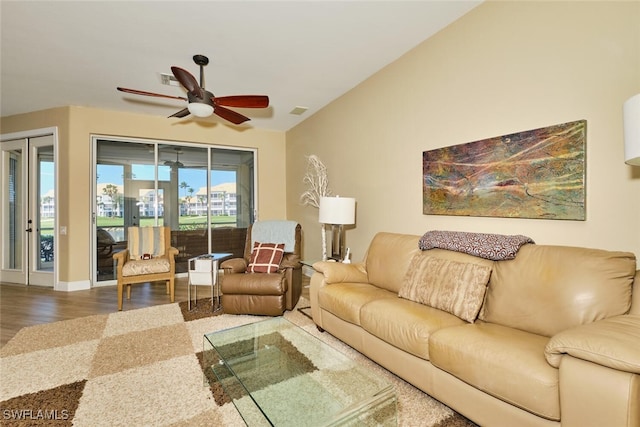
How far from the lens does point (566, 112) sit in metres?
1.98

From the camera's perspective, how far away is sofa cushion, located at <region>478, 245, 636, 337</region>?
1575 mm

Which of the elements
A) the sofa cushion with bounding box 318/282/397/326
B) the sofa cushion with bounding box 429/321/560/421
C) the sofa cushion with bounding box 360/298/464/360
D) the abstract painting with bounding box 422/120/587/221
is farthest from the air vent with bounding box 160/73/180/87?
the sofa cushion with bounding box 429/321/560/421

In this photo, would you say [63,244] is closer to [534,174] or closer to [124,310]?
[124,310]

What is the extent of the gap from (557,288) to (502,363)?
0.63 meters

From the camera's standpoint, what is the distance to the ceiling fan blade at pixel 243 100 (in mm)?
3033

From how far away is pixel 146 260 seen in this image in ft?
12.8

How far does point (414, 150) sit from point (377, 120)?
29.3 inches

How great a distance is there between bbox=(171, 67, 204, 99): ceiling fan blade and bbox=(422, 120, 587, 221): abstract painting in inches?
88.7

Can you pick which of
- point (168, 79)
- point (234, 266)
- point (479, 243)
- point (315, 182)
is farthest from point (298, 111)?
point (479, 243)

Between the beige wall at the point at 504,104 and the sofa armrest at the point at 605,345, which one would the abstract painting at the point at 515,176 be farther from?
the sofa armrest at the point at 605,345

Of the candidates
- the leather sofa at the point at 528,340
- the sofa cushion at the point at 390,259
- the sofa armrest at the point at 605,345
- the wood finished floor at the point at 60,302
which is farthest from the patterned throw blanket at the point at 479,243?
the wood finished floor at the point at 60,302

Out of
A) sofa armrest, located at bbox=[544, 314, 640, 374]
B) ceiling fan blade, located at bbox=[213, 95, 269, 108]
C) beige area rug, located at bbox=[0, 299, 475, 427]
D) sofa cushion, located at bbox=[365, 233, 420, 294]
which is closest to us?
sofa armrest, located at bbox=[544, 314, 640, 374]

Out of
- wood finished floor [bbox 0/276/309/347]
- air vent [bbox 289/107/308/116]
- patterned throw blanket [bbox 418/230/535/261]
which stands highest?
air vent [bbox 289/107/308/116]

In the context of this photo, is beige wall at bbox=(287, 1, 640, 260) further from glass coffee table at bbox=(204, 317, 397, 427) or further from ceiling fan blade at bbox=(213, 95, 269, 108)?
glass coffee table at bbox=(204, 317, 397, 427)
